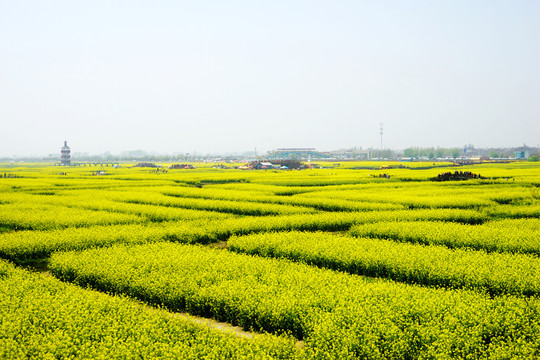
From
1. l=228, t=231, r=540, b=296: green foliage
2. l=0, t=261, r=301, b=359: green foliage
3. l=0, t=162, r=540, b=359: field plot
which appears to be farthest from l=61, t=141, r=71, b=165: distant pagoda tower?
l=0, t=261, r=301, b=359: green foliage

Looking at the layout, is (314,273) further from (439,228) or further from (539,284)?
(439,228)

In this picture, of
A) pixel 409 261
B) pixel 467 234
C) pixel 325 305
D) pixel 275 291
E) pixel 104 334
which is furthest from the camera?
pixel 467 234

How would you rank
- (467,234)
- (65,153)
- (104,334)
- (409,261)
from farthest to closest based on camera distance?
(65,153) < (467,234) < (409,261) < (104,334)

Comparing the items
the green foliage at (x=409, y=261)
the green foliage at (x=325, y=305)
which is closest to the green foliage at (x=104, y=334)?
the green foliage at (x=325, y=305)

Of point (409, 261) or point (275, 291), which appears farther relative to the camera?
Result: point (409, 261)

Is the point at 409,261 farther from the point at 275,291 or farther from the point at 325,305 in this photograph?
the point at 275,291

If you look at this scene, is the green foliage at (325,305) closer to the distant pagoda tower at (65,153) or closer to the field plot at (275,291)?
the field plot at (275,291)

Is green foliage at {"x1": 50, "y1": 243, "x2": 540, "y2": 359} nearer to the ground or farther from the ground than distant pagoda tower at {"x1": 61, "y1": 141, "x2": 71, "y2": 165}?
nearer to the ground

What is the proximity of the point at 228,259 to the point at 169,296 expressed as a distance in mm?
3729

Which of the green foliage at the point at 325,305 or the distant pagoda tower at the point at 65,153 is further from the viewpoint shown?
the distant pagoda tower at the point at 65,153

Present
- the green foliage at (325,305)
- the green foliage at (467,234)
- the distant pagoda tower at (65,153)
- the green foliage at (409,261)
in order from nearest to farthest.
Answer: the green foliage at (325,305) < the green foliage at (409,261) < the green foliage at (467,234) < the distant pagoda tower at (65,153)

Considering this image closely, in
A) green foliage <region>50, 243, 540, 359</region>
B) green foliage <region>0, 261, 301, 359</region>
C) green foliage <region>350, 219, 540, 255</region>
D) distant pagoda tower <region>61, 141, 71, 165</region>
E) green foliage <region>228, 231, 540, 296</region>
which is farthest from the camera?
distant pagoda tower <region>61, 141, 71, 165</region>

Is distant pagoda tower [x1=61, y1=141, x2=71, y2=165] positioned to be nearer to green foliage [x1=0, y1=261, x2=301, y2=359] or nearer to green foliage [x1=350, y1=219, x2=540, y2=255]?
green foliage [x1=350, y1=219, x2=540, y2=255]

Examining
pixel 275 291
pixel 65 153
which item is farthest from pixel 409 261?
pixel 65 153
